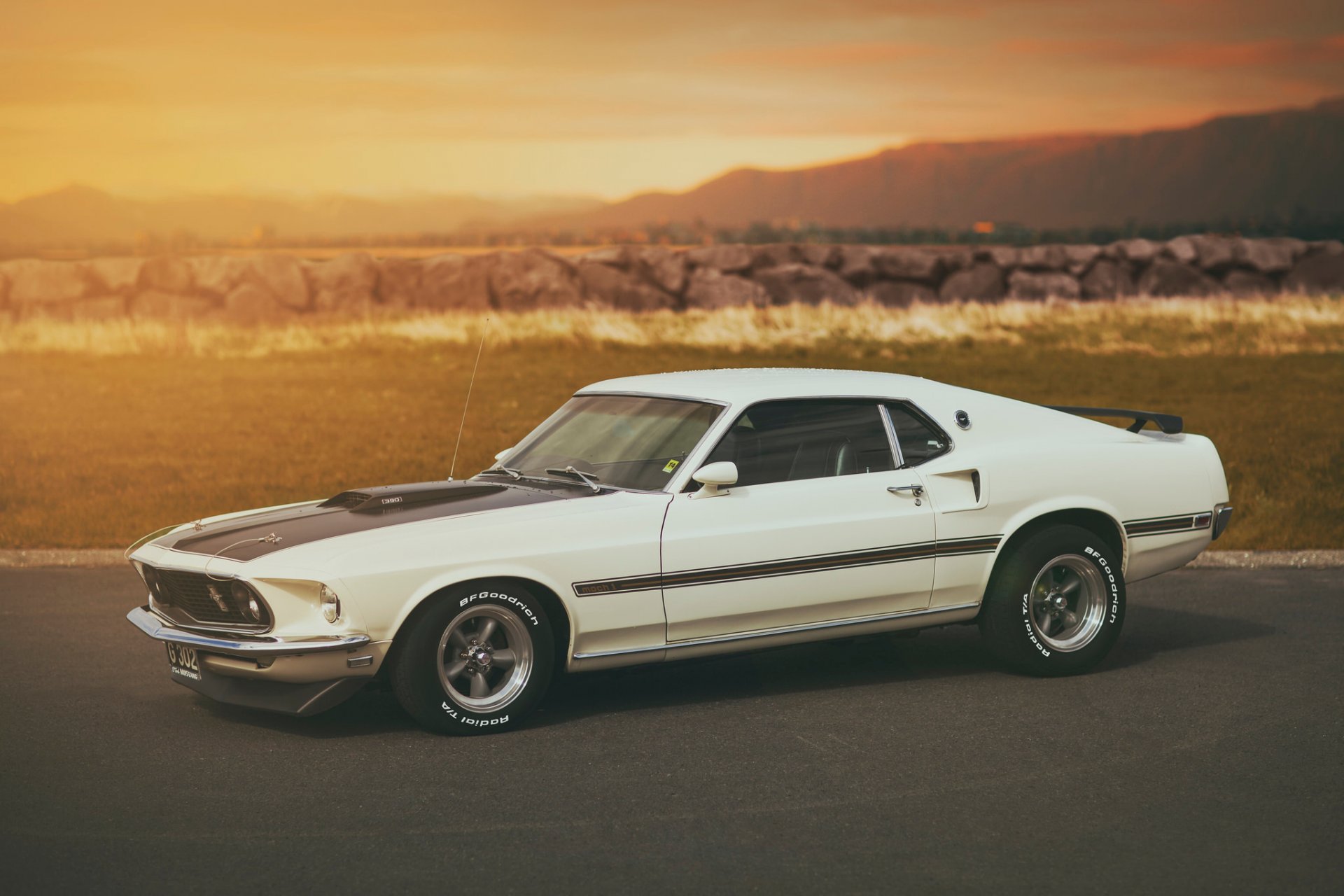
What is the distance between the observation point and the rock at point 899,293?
119 ft

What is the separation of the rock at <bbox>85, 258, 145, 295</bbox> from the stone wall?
36mm

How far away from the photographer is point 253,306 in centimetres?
3347

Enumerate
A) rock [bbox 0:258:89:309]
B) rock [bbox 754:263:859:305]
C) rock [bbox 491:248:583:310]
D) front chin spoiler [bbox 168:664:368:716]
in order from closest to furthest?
front chin spoiler [bbox 168:664:368:716]
rock [bbox 0:258:89:309]
rock [bbox 491:248:583:310]
rock [bbox 754:263:859:305]

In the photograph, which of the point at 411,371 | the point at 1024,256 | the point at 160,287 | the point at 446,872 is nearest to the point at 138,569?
the point at 446,872

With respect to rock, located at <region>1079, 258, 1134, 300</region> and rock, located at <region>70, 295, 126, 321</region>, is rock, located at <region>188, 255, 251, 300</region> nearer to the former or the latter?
rock, located at <region>70, 295, 126, 321</region>

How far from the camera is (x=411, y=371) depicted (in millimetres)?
22781

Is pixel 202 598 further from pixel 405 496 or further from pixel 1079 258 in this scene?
pixel 1079 258

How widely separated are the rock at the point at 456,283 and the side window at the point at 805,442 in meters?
27.2

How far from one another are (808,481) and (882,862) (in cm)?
247

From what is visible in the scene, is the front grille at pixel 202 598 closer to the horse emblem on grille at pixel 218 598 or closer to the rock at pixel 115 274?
the horse emblem on grille at pixel 218 598

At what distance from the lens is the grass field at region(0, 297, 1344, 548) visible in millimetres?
13812

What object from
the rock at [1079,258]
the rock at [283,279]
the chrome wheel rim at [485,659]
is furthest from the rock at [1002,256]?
the chrome wheel rim at [485,659]

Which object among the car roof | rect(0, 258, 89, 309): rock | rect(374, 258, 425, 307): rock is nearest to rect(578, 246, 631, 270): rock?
rect(374, 258, 425, 307): rock

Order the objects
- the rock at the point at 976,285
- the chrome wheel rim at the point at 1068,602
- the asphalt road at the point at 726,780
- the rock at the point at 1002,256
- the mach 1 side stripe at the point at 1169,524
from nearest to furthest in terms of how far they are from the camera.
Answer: the asphalt road at the point at 726,780 < the chrome wheel rim at the point at 1068,602 < the mach 1 side stripe at the point at 1169,524 < the rock at the point at 976,285 < the rock at the point at 1002,256
